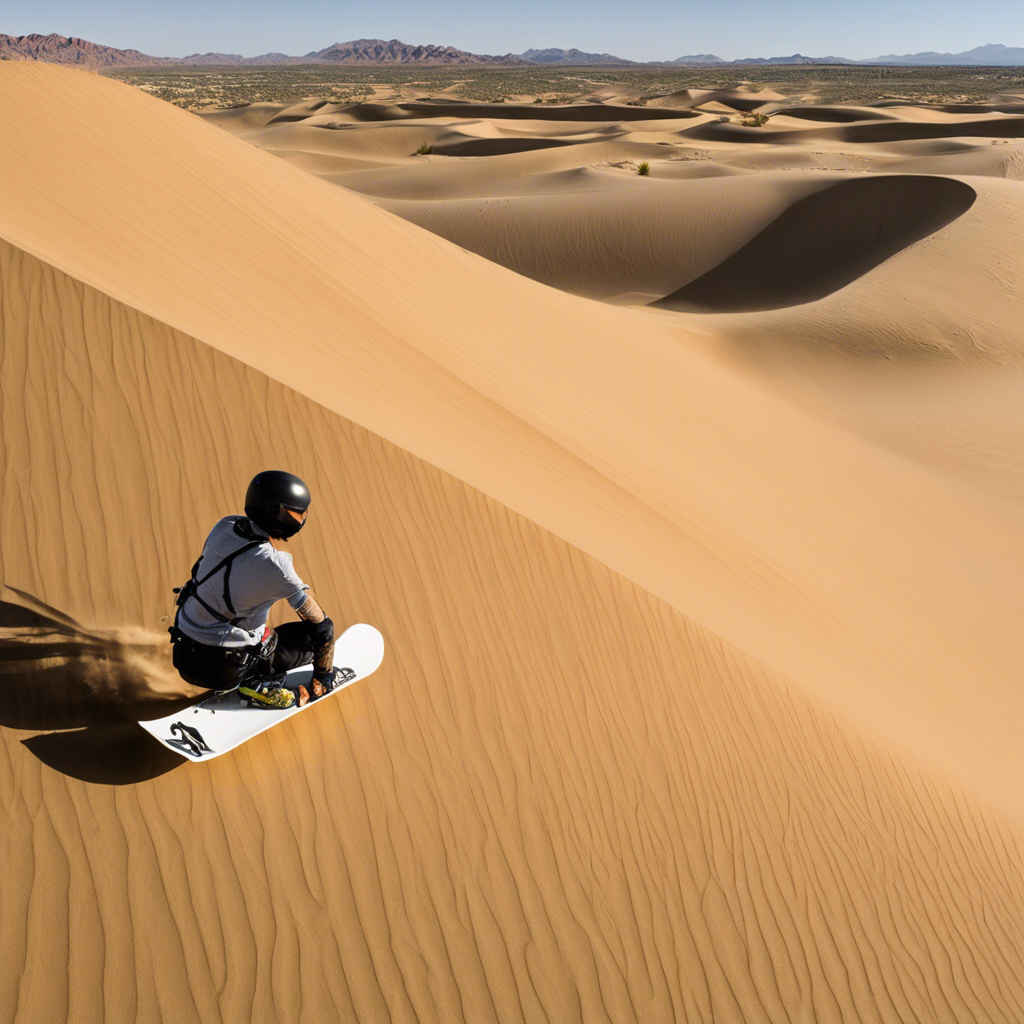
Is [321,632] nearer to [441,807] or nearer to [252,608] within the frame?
[252,608]

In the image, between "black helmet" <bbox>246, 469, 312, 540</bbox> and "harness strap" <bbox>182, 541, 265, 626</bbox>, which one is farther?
"harness strap" <bbox>182, 541, 265, 626</bbox>

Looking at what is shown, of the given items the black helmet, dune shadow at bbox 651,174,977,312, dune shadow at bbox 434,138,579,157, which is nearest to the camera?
the black helmet

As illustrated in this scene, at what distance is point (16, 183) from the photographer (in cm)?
663

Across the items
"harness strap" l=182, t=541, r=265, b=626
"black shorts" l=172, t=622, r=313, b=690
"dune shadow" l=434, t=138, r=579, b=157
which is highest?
"dune shadow" l=434, t=138, r=579, b=157

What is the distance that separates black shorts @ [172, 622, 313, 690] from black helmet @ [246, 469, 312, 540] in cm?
49

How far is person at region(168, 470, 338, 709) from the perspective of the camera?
10.1 feet

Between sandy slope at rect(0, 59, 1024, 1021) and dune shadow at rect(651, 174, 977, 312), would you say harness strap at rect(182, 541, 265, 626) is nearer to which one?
sandy slope at rect(0, 59, 1024, 1021)

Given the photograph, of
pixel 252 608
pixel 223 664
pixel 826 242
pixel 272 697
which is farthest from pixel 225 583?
pixel 826 242

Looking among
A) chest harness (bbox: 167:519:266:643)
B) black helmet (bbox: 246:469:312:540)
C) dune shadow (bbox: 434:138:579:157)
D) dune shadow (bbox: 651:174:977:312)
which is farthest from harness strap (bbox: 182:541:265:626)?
dune shadow (bbox: 434:138:579:157)

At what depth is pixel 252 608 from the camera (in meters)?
3.25

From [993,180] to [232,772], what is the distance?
24.8 meters

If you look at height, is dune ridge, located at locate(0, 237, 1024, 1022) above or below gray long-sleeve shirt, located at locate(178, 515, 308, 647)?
below

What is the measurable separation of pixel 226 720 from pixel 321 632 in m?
0.62

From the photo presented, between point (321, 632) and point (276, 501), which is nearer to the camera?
point (276, 501)
